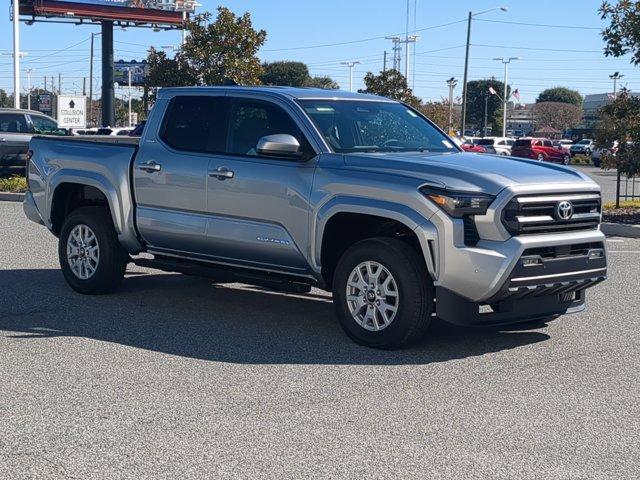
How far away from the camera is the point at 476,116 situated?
116250 mm

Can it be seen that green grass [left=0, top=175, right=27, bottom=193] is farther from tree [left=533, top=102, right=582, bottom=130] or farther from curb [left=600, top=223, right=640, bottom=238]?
tree [left=533, top=102, right=582, bottom=130]

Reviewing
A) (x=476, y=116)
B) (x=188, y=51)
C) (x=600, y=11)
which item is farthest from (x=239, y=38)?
(x=476, y=116)

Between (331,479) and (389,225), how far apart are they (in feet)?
10.7

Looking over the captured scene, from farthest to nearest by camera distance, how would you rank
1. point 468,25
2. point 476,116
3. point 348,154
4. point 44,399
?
point 476,116
point 468,25
point 348,154
point 44,399

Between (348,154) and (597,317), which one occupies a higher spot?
(348,154)

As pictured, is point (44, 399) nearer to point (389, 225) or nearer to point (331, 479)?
point (331, 479)

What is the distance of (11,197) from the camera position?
21562 mm

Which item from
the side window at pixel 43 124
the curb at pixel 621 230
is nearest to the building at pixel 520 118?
the side window at pixel 43 124

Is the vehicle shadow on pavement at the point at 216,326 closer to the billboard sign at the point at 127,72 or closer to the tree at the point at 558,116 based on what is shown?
the billboard sign at the point at 127,72

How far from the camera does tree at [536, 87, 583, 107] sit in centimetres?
14312

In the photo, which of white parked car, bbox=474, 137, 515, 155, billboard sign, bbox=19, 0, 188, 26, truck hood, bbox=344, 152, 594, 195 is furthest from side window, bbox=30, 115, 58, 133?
white parked car, bbox=474, 137, 515, 155

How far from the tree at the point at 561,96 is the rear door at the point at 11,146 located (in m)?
123

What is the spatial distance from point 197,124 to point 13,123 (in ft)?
58.6

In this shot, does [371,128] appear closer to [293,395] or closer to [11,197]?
[293,395]
